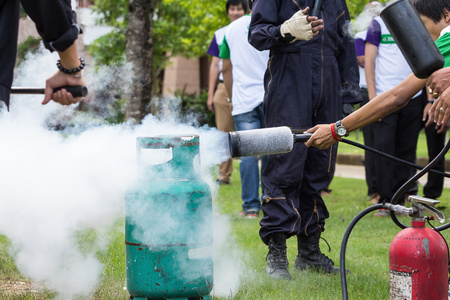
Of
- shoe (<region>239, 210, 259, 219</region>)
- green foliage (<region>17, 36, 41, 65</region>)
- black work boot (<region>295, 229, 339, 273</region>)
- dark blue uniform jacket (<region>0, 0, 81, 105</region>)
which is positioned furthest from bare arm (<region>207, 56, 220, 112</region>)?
dark blue uniform jacket (<region>0, 0, 81, 105</region>)

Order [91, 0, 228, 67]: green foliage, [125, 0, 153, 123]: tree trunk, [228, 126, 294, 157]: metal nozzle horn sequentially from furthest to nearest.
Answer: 1. [91, 0, 228, 67]: green foliage
2. [125, 0, 153, 123]: tree trunk
3. [228, 126, 294, 157]: metal nozzle horn

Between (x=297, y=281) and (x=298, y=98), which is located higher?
(x=298, y=98)

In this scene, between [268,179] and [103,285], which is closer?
[103,285]

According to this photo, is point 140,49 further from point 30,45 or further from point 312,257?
point 312,257

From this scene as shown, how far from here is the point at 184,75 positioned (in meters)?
28.5

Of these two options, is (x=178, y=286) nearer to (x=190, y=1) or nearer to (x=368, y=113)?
(x=368, y=113)

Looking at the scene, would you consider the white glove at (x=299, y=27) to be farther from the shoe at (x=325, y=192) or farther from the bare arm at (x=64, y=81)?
the shoe at (x=325, y=192)

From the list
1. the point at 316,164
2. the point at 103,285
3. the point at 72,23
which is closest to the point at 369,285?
the point at 316,164

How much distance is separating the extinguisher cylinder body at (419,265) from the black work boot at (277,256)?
107 centimetres

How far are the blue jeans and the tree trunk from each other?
10.7ft

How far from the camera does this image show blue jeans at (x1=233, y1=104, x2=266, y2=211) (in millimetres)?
5836

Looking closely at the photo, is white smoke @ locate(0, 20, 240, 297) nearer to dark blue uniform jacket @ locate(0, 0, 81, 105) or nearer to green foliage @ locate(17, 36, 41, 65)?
dark blue uniform jacket @ locate(0, 0, 81, 105)

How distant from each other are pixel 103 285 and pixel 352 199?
4.48 m

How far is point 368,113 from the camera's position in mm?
2707
